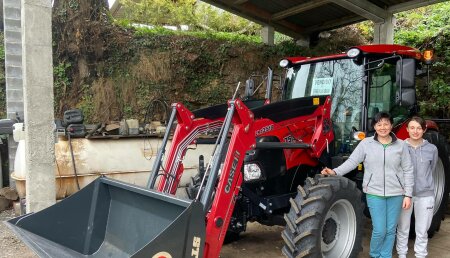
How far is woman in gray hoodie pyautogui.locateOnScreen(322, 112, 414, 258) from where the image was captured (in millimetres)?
3939

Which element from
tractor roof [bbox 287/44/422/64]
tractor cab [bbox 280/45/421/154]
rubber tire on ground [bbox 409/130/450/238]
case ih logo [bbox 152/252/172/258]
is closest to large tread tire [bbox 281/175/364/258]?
tractor cab [bbox 280/45/421/154]

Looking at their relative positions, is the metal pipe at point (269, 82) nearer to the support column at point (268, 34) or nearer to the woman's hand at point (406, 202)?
the woman's hand at point (406, 202)

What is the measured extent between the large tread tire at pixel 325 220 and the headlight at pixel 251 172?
56cm

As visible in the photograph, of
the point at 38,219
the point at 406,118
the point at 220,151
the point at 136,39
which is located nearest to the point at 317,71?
the point at 406,118

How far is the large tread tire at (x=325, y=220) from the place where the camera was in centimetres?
360

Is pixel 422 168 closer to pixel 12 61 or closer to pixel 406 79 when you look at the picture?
pixel 406 79

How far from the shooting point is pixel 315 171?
4.76 metres

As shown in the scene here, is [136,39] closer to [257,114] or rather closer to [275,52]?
[275,52]

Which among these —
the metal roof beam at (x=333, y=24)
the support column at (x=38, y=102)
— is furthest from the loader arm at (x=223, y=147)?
the metal roof beam at (x=333, y=24)

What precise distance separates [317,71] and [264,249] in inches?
93.4

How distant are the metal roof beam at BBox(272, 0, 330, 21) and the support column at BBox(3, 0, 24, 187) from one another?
23.6ft

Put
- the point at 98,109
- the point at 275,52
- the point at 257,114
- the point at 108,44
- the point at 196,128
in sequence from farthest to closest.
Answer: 1. the point at 275,52
2. the point at 108,44
3. the point at 98,109
4. the point at 196,128
5. the point at 257,114

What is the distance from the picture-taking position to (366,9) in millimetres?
10562

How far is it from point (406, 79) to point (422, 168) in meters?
0.98
